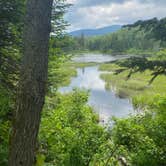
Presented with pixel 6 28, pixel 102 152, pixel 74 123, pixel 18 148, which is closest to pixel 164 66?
pixel 18 148

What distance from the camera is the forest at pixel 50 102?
4.82 metres

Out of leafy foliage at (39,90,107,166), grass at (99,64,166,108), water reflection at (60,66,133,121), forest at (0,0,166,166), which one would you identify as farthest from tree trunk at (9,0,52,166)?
grass at (99,64,166,108)

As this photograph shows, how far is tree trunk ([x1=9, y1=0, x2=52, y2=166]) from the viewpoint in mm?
4773

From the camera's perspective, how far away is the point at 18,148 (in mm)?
4797

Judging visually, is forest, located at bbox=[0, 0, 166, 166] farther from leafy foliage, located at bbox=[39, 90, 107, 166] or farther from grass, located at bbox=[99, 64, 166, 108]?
grass, located at bbox=[99, 64, 166, 108]

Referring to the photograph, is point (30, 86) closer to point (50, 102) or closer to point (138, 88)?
point (50, 102)

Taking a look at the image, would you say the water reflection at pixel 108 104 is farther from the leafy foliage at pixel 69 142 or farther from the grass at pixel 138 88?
the leafy foliage at pixel 69 142

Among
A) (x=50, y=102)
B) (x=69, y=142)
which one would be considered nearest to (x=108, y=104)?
(x=50, y=102)

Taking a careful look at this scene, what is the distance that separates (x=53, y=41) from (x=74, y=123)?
5.83 metres

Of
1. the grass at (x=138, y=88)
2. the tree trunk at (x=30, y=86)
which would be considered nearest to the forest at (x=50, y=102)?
the tree trunk at (x=30, y=86)

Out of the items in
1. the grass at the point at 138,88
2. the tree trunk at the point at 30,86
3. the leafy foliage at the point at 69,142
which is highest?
the tree trunk at the point at 30,86

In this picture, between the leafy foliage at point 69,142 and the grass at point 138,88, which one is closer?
the leafy foliage at point 69,142

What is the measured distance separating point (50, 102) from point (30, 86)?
36.2 ft

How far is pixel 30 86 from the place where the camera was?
479 cm
